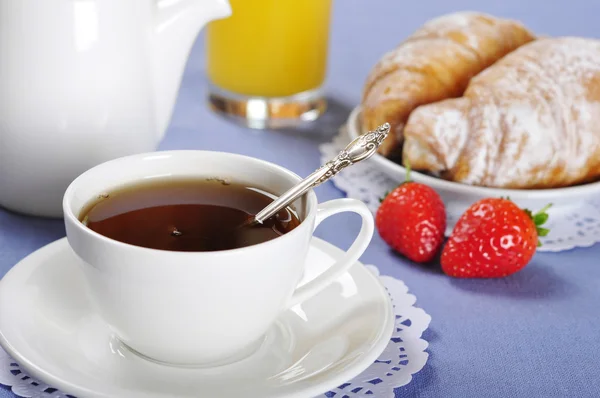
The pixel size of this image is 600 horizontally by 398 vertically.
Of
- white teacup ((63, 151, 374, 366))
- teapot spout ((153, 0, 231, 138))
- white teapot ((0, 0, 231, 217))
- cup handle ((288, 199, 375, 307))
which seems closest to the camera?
white teacup ((63, 151, 374, 366))

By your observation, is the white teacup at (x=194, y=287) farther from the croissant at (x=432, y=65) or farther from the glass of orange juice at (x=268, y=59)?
the glass of orange juice at (x=268, y=59)

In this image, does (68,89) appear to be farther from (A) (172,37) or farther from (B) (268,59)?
(B) (268,59)

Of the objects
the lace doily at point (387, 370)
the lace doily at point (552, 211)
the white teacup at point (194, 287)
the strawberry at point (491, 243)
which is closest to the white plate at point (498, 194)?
the lace doily at point (552, 211)

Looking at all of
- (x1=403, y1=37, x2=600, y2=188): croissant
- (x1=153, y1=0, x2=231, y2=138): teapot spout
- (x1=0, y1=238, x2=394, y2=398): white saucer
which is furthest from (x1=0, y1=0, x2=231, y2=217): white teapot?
(x1=403, y1=37, x2=600, y2=188): croissant

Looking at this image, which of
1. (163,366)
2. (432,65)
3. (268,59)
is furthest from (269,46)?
(163,366)

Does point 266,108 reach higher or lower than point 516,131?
lower

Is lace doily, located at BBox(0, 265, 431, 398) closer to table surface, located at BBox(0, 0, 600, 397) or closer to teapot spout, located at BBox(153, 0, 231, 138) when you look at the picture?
table surface, located at BBox(0, 0, 600, 397)

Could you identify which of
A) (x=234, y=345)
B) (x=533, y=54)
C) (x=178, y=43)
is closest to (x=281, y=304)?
(x=234, y=345)
